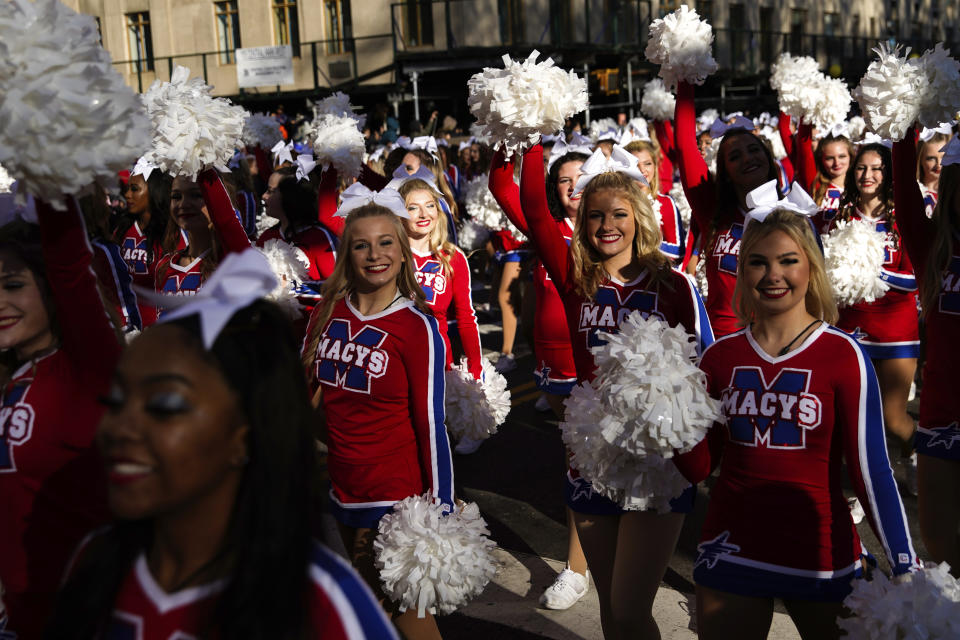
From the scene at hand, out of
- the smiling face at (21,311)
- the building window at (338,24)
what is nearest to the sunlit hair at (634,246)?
the smiling face at (21,311)

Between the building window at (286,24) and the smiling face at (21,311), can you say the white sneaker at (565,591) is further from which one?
the building window at (286,24)

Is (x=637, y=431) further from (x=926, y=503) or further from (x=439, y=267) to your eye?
(x=439, y=267)

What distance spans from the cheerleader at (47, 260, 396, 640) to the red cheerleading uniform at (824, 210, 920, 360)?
179 inches

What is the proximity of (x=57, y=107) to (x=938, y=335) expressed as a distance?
10.4ft

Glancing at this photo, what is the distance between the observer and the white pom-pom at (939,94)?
3.79m

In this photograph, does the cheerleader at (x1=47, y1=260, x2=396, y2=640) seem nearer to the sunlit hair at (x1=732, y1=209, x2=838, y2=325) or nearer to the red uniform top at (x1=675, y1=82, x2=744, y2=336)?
the sunlit hair at (x1=732, y1=209, x2=838, y2=325)

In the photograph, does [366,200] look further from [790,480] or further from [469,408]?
[790,480]

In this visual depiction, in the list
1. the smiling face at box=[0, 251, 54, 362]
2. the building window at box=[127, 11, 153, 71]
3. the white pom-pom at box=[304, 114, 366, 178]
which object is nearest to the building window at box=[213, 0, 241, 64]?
the building window at box=[127, 11, 153, 71]

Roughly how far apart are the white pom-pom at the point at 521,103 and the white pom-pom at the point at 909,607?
204 centimetres

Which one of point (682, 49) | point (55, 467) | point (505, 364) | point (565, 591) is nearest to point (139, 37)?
point (505, 364)

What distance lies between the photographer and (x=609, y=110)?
2962cm

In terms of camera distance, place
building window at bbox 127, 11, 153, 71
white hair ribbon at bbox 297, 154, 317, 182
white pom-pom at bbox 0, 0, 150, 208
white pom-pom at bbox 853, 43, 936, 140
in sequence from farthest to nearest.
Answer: building window at bbox 127, 11, 153, 71 < white hair ribbon at bbox 297, 154, 317, 182 < white pom-pom at bbox 853, 43, 936, 140 < white pom-pom at bbox 0, 0, 150, 208

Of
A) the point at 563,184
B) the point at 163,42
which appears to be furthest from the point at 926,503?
the point at 163,42

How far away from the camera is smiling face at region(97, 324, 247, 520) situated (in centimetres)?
148
